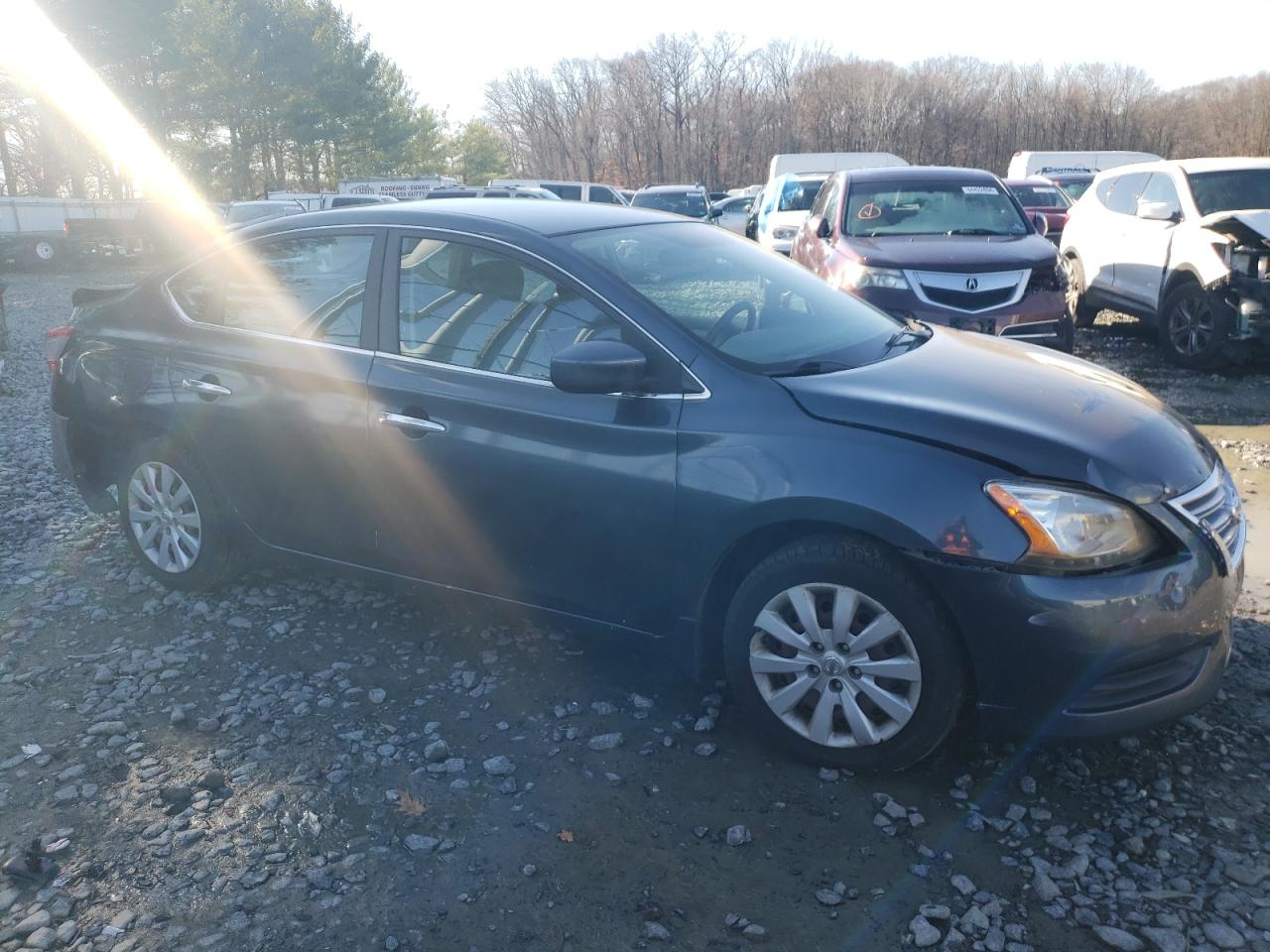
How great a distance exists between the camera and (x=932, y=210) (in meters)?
9.33

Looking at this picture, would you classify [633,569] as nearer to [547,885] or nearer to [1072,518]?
[547,885]

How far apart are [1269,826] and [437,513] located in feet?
9.12

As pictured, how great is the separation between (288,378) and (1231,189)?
28.5 ft

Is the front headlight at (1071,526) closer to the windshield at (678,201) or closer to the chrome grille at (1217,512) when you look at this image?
the chrome grille at (1217,512)

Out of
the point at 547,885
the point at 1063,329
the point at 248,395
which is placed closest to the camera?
the point at 547,885

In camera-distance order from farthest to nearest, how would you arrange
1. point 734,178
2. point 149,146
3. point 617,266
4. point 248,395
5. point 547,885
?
point 734,178 → point 149,146 → point 248,395 → point 617,266 → point 547,885

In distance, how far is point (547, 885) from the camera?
2783 millimetres

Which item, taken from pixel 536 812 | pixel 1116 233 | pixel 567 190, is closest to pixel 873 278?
pixel 1116 233

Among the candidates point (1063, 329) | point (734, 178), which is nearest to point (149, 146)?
point (1063, 329)

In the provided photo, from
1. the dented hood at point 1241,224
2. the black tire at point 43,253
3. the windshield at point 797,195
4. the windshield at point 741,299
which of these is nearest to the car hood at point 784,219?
the windshield at point 797,195

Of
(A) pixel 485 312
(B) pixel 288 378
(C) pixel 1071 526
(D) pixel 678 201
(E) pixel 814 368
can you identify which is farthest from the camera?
(D) pixel 678 201

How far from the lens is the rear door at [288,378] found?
3963mm

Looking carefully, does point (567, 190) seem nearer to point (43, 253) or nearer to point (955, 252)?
point (43, 253)

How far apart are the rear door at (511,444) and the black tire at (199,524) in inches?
38.4
